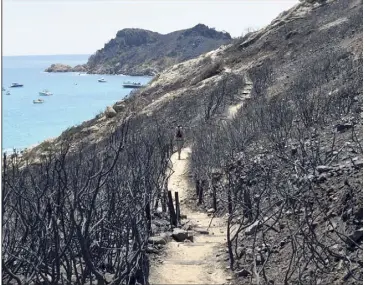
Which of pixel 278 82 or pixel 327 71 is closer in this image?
pixel 327 71

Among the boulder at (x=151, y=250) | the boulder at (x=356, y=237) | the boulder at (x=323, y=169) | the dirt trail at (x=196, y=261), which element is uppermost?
the boulder at (x=323, y=169)

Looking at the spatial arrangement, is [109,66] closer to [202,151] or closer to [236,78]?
[236,78]

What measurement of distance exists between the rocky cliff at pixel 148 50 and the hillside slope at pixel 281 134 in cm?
5740

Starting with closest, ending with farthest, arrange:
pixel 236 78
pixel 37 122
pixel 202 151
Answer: pixel 202 151 → pixel 236 78 → pixel 37 122

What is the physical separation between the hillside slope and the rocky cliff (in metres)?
57.4

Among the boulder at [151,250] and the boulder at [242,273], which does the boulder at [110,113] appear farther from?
the boulder at [242,273]

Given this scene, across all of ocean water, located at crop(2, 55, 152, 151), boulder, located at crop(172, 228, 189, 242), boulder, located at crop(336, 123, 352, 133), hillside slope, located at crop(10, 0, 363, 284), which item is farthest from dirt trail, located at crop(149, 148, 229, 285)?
ocean water, located at crop(2, 55, 152, 151)

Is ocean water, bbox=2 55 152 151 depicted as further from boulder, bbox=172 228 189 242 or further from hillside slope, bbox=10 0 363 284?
boulder, bbox=172 228 189 242

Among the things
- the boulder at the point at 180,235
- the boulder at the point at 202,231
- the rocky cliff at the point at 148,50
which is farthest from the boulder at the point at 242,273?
the rocky cliff at the point at 148,50

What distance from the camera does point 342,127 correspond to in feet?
42.7

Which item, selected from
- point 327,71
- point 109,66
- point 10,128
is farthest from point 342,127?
point 109,66

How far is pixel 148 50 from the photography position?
11312 cm

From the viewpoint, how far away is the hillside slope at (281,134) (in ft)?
25.3

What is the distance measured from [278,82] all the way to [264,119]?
34.9ft
